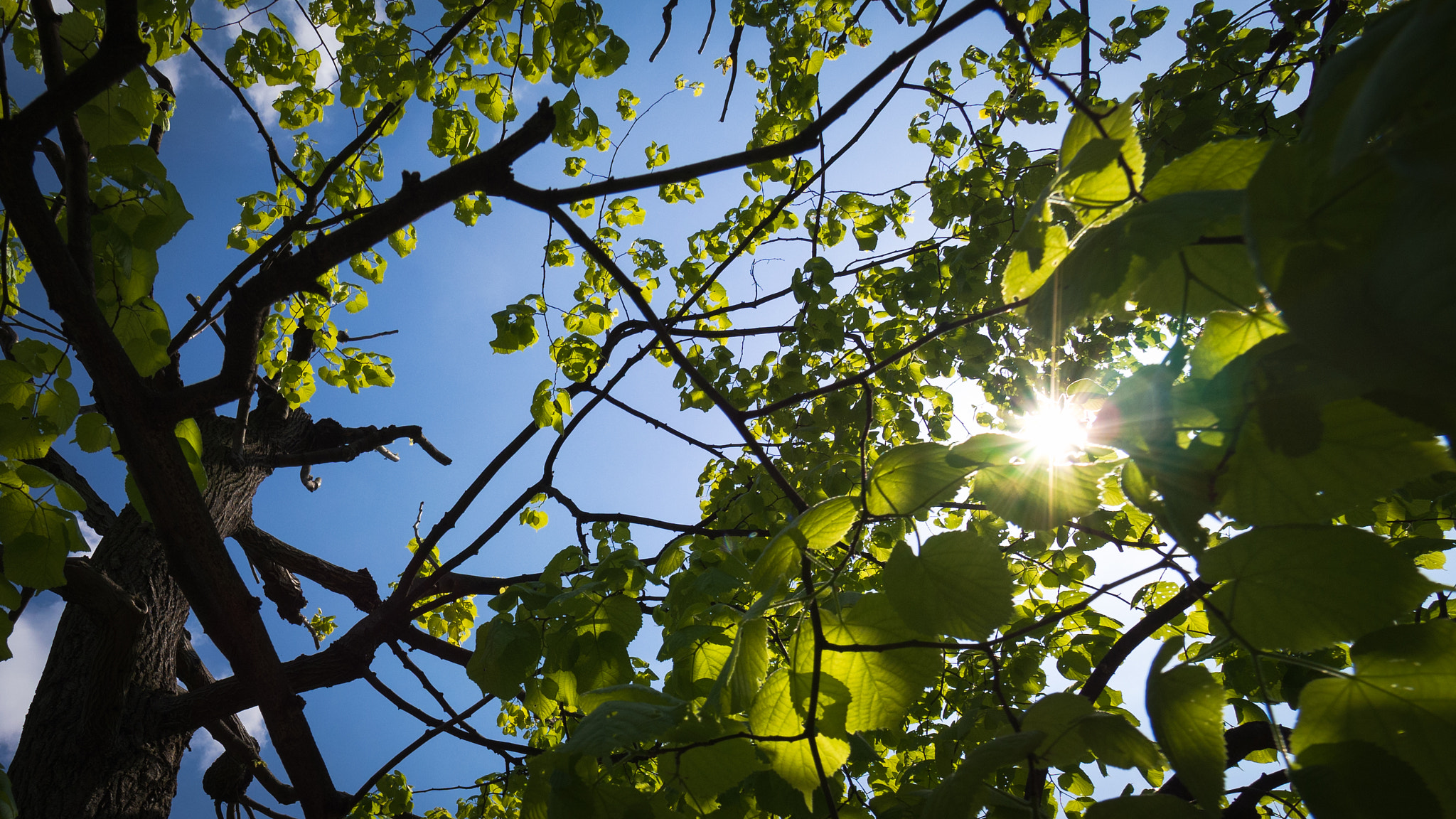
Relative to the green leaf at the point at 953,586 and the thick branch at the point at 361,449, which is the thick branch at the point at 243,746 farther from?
the green leaf at the point at 953,586

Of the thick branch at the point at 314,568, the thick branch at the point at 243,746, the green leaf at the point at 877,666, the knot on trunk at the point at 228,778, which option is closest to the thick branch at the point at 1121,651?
the green leaf at the point at 877,666

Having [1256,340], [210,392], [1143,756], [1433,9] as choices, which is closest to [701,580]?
[1143,756]

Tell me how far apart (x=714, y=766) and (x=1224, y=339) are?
749 mm

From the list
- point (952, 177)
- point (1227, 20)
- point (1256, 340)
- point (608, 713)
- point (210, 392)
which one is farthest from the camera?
point (952, 177)

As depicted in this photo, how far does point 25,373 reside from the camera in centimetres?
148

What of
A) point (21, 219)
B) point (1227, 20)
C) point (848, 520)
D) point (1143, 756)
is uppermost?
point (1227, 20)

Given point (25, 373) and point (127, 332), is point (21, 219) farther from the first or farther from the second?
point (25, 373)

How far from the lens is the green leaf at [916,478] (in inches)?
27.7

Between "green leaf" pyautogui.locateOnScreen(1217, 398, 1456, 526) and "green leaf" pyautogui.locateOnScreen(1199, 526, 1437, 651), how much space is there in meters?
0.05

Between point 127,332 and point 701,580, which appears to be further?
point 127,332

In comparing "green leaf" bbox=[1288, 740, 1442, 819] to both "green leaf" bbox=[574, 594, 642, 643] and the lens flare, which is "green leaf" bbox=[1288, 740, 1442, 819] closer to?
the lens flare

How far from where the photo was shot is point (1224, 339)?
51cm

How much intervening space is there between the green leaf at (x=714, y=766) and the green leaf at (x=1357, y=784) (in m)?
0.57

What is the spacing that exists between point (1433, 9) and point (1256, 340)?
284 mm
